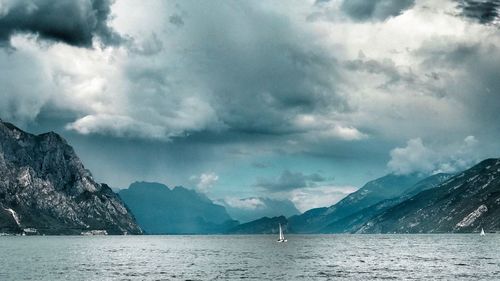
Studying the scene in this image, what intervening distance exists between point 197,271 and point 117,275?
22.6m

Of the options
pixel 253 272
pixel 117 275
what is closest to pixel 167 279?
pixel 117 275

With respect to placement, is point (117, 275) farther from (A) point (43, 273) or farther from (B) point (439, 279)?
(B) point (439, 279)

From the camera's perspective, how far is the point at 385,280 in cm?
12206

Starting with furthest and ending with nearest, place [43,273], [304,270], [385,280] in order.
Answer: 1. [304,270]
2. [43,273]
3. [385,280]

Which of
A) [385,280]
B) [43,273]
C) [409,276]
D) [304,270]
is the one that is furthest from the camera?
[304,270]

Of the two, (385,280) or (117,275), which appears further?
(117,275)

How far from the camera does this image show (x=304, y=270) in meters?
152

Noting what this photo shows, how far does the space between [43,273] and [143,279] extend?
1261 inches

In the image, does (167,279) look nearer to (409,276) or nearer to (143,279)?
(143,279)

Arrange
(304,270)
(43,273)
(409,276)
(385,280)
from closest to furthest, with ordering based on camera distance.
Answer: (385,280) < (409,276) < (43,273) < (304,270)

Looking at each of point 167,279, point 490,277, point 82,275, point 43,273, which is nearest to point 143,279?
point 167,279

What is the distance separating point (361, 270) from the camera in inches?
5910

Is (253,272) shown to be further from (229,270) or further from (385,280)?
(385,280)

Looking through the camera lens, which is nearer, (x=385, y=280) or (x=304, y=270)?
(x=385, y=280)
